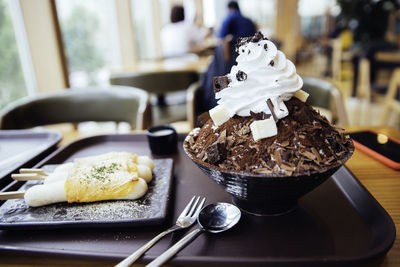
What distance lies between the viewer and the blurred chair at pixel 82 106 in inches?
72.9

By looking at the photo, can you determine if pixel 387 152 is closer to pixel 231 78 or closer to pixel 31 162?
pixel 231 78

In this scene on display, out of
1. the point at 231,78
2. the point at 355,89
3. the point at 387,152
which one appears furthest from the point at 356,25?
the point at 231,78

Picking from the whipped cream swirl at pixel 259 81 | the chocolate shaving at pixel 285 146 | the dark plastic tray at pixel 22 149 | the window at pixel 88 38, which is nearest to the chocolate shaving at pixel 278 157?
the chocolate shaving at pixel 285 146

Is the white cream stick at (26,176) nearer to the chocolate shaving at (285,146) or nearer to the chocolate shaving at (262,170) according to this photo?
the chocolate shaving at (285,146)

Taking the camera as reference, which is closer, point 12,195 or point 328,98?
point 12,195

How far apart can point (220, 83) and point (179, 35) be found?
12.5ft

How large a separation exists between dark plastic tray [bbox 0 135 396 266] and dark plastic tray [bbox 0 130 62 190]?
0.39 m

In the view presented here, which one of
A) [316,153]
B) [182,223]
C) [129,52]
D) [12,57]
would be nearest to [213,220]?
[182,223]

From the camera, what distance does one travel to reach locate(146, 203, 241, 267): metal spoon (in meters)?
0.62

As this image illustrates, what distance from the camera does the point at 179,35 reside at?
4363 mm

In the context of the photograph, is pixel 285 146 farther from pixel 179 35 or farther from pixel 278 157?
pixel 179 35

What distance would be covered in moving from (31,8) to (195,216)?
8.20 feet

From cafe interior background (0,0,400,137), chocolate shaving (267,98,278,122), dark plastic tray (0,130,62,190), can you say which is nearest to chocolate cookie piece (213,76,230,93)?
chocolate shaving (267,98,278,122)

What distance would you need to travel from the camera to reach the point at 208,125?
0.85 m
